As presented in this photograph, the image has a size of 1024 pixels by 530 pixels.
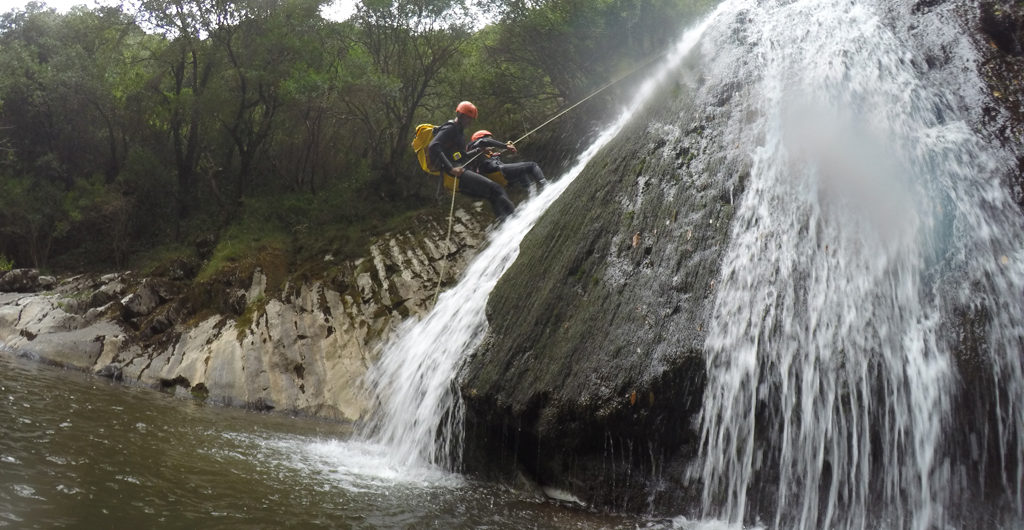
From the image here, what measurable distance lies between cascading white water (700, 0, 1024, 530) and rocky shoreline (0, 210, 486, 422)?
696cm

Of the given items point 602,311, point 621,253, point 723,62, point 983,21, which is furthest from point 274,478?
point 983,21

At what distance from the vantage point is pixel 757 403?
4379 millimetres

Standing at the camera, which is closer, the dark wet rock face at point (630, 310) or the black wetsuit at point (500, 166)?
the dark wet rock face at point (630, 310)

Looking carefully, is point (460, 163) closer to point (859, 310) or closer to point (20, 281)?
point (859, 310)

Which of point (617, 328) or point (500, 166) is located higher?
point (500, 166)

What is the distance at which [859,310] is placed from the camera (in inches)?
176

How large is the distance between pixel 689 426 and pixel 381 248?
9865 millimetres

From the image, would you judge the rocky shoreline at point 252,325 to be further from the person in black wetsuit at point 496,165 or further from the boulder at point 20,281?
the person in black wetsuit at point 496,165

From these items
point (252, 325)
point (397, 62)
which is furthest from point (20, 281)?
point (397, 62)

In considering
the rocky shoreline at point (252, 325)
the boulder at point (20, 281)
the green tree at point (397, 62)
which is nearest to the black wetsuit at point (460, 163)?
the rocky shoreline at point (252, 325)

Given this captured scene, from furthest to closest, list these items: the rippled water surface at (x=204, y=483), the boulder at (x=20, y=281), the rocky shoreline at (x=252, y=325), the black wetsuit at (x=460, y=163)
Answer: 1. the boulder at (x=20, y=281)
2. the rocky shoreline at (x=252, y=325)
3. the black wetsuit at (x=460, y=163)
4. the rippled water surface at (x=204, y=483)

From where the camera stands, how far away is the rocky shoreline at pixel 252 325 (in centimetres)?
1066

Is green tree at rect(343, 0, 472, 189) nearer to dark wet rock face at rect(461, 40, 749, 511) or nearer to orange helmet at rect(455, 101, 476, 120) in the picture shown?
orange helmet at rect(455, 101, 476, 120)

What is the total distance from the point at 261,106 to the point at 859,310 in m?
17.9
